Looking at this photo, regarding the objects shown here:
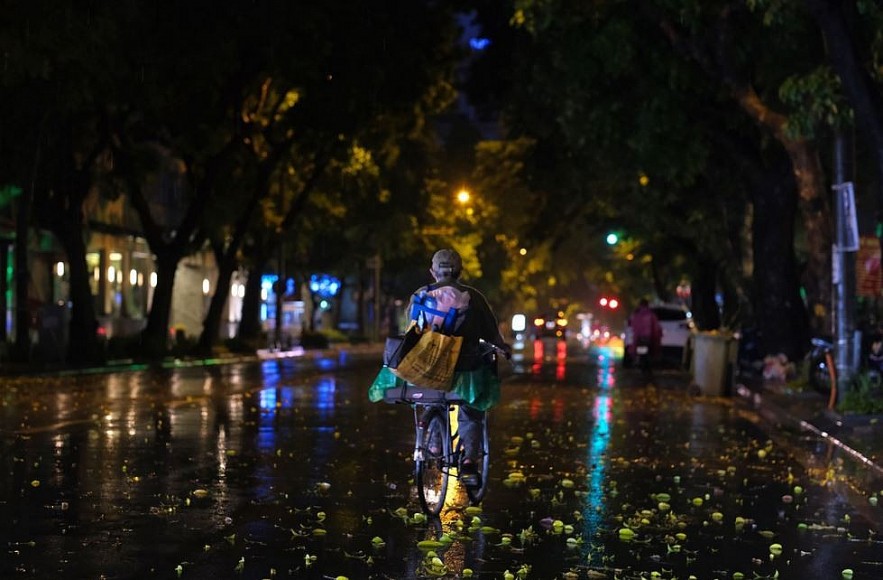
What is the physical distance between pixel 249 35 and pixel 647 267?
4665 cm

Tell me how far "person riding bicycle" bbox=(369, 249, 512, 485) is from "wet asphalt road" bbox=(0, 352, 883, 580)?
2.01 ft

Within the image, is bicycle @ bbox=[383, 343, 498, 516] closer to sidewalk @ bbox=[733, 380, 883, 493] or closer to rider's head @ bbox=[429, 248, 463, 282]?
rider's head @ bbox=[429, 248, 463, 282]

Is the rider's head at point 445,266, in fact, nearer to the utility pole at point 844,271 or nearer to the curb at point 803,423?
the curb at point 803,423

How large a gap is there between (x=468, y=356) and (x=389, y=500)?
165 cm

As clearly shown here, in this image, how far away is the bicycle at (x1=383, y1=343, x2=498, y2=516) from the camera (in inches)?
417

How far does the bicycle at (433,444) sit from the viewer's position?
Result: 10.6 metres

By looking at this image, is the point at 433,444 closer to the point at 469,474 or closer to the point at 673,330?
the point at 469,474

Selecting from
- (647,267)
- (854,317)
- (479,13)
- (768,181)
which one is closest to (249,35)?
(479,13)

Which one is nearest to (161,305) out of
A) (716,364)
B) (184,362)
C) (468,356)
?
(184,362)

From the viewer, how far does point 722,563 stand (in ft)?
30.1

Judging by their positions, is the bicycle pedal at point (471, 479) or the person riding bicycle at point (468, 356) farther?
the bicycle pedal at point (471, 479)

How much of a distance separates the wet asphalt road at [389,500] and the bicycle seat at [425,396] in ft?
2.89

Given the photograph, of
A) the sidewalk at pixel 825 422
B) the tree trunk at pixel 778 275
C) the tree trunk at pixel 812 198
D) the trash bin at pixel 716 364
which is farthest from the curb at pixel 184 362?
the tree trunk at pixel 812 198

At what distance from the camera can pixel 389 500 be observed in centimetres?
1166
